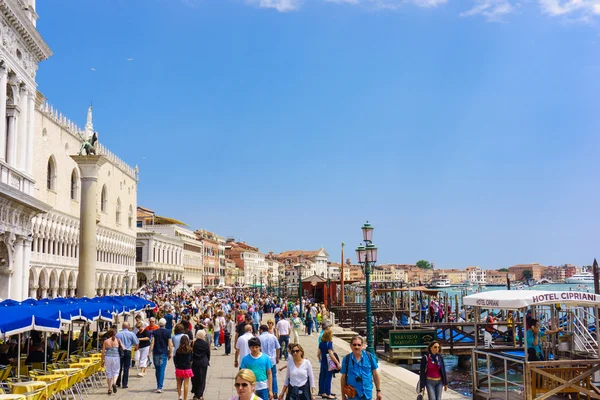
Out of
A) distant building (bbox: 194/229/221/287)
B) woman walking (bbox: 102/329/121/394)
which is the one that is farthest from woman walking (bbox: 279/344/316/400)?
distant building (bbox: 194/229/221/287)

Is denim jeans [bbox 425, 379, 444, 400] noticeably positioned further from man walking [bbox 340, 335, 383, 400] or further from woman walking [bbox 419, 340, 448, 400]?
man walking [bbox 340, 335, 383, 400]

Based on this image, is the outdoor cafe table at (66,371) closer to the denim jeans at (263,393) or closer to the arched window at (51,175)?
the denim jeans at (263,393)

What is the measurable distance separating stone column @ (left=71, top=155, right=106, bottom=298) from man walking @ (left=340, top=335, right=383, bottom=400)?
18.8 metres

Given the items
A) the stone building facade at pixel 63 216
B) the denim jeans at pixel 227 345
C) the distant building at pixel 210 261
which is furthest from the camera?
the distant building at pixel 210 261

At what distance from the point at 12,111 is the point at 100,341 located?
13.4 meters

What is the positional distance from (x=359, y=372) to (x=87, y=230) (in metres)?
19.1

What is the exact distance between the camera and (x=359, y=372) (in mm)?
7586

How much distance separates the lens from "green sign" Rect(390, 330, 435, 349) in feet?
67.1

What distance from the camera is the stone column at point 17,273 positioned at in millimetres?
25172

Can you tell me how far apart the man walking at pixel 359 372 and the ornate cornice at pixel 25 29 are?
2155cm

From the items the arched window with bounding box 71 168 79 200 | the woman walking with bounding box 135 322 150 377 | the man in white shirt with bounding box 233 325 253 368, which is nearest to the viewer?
the man in white shirt with bounding box 233 325 253 368

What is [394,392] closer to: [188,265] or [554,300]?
[554,300]

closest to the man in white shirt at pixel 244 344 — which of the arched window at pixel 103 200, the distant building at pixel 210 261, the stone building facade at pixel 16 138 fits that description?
the stone building facade at pixel 16 138

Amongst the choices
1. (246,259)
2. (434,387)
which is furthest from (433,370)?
(246,259)
